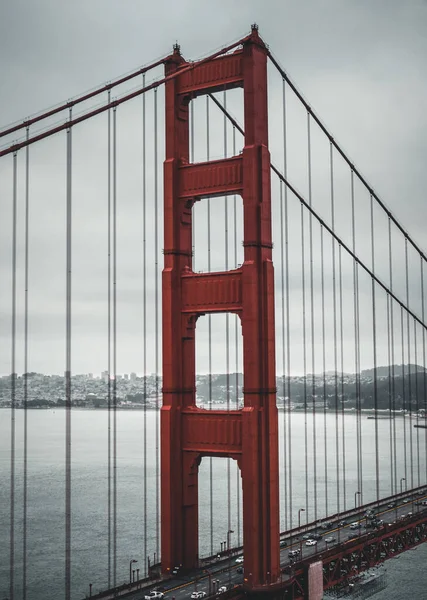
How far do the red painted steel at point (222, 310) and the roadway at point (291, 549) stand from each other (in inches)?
39.1

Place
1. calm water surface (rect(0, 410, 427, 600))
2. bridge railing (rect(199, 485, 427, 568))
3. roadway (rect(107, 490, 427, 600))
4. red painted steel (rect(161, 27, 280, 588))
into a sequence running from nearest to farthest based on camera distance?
1. roadway (rect(107, 490, 427, 600))
2. red painted steel (rect(161, 27, 280, 588))
3. bridge railing (rect(199, 485, 427, 568))
4. calm water surface (rect(0, 410, 427, 600))

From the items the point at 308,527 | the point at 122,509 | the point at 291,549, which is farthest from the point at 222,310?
the point at 122,509

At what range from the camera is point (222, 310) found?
947 inches

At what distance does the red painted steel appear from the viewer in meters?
23.2

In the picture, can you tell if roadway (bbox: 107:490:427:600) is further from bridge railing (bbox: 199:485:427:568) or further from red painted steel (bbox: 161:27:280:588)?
red painted steel (bbox: 161:27:280:588)

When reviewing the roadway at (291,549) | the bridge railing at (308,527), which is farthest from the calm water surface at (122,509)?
the roadway at (291,549)

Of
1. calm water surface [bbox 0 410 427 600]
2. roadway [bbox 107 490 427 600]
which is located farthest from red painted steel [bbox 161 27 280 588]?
calm water surface [bbox 0 410 427 600]

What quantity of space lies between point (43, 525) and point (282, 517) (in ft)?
56.0

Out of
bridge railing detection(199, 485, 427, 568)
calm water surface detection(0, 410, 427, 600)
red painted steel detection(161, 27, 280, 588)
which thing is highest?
red painted steel detection(161, 27, 280, 588)

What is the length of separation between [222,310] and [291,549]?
37.4ft

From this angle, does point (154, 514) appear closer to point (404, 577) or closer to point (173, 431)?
point (404, 577)

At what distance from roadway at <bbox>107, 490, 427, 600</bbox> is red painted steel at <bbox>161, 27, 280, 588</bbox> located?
0.99 m

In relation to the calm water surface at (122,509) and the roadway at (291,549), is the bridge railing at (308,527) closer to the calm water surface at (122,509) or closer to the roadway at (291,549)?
the roadway at (291,549)

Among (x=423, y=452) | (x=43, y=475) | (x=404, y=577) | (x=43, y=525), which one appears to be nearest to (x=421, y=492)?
(x=404, y=577)
